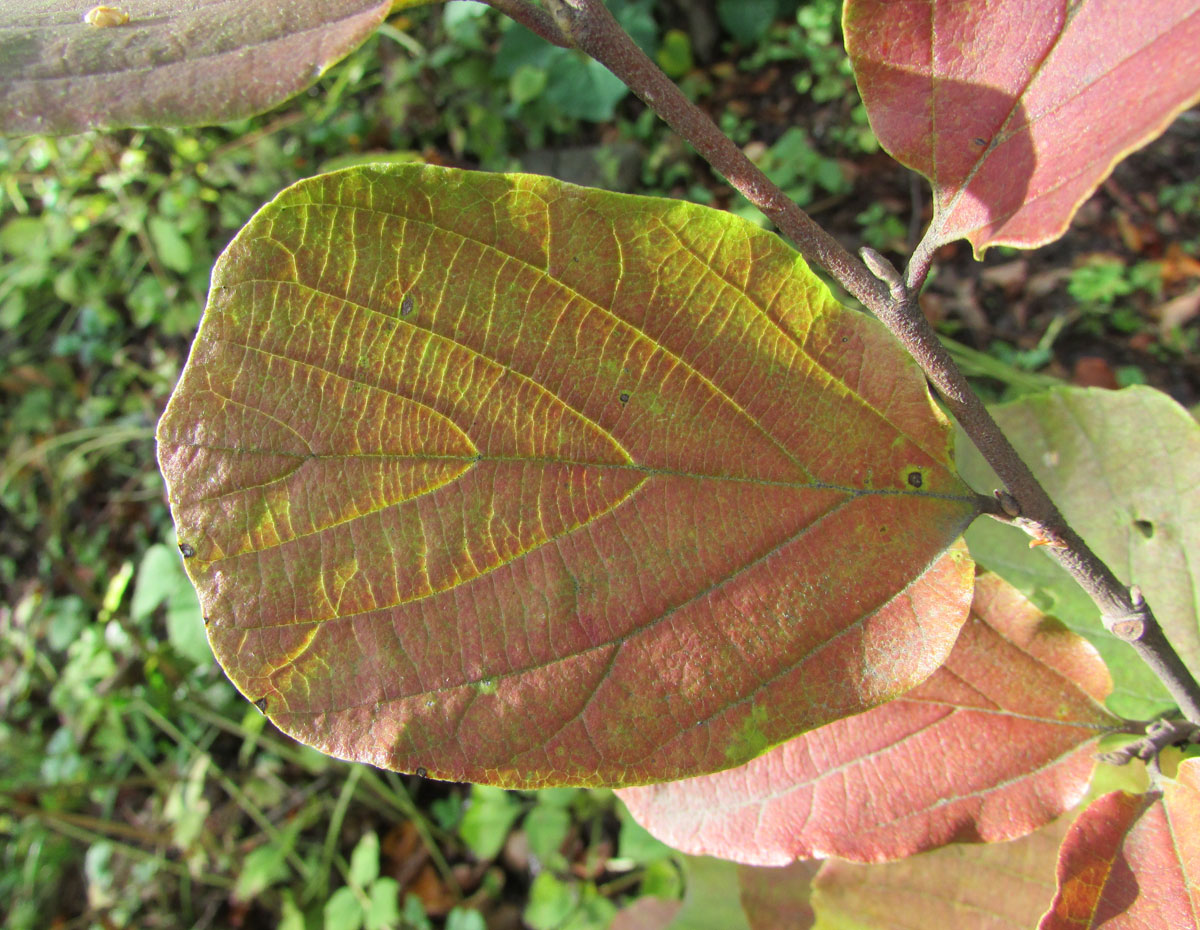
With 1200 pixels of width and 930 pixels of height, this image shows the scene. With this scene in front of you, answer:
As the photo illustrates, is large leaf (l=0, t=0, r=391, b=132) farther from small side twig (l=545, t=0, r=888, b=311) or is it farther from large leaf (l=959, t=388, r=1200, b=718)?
large leaf (l=959, t=388, r=1200, b=718)

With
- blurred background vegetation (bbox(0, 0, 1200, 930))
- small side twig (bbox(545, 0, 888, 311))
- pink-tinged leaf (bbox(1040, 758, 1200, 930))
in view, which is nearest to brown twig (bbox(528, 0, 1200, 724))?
small side twig (bbox(545, 0, 888, 311))

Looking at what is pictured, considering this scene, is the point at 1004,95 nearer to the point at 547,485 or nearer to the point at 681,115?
the point at 681,115

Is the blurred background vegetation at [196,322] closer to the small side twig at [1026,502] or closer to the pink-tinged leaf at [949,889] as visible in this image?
the pink-tinged leaf at [949,889]

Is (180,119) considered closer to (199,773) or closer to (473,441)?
(473,441)

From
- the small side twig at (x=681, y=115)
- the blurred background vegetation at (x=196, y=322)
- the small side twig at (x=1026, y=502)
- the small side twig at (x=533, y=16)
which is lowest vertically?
the blurred background vegetation at (x=196, y=322)

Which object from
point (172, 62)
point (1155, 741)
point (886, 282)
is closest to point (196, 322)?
point (172, 62)

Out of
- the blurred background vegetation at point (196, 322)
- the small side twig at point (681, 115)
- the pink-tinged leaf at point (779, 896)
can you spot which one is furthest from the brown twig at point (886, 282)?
the blurred background vegetation at point (196, 322)
